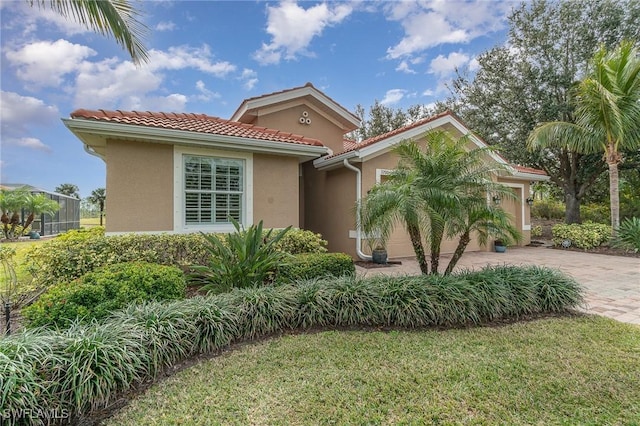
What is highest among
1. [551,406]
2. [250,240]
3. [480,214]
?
[480,214]

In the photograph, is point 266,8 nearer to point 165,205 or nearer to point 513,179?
point 165,205

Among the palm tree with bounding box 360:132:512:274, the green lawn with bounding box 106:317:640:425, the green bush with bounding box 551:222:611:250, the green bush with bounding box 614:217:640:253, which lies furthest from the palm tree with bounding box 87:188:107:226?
the green bush with bounding box 614:217:640:253

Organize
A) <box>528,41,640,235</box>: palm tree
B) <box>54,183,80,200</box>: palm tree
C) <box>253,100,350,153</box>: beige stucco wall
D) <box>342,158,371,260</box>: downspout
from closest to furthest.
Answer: <box>342,158,371,260</box>: downspout
<box>528,41,640,235</box>: palm tree
<box>253,100,350,153</box>: beige stucco wall
<box>54,183,80,200</box>: palm tree

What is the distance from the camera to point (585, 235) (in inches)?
531

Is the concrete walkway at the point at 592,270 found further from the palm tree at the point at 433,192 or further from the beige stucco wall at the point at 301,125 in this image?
the beige stucco wall at the point at 301,125

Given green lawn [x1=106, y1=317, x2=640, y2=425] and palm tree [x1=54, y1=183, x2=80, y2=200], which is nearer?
green lawn [x1=106, y1=317, x2=640, y2=425]

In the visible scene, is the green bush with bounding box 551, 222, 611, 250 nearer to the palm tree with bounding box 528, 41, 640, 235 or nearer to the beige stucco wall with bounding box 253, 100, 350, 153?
the palm tree with bounding box 528, 41, 640, 235

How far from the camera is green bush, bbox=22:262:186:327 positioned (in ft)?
13.0

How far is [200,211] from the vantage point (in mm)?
8477

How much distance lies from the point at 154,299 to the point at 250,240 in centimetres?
204

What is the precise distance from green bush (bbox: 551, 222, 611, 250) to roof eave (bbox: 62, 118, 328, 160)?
1290 centimetres

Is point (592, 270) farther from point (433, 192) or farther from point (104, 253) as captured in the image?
point (104, 253)

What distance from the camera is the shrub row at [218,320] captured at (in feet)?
9.59

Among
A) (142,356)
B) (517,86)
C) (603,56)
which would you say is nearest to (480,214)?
(142,356)
